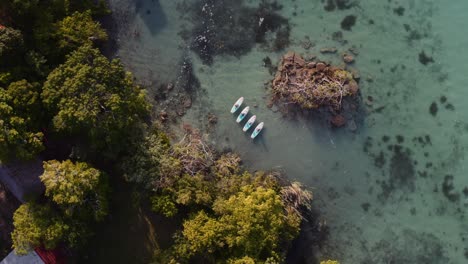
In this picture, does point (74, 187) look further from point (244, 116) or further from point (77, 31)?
point (244, 116)

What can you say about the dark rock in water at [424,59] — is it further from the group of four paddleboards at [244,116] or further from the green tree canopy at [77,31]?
the green tree canopy at [77,31]

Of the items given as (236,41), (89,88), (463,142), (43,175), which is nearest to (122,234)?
(43,175)

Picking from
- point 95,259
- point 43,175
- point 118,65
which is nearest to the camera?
point 43,175

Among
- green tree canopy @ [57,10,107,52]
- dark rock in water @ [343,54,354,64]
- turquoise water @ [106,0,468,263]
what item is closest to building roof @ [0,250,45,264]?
turquoise water @ [106,0,468,263]

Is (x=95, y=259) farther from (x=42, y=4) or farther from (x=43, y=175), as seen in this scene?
(x=42, y=4)

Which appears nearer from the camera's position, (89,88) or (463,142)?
(89,88)

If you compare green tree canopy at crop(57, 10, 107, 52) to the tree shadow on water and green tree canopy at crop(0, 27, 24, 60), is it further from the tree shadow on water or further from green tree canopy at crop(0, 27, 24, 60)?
the tree shadow on water

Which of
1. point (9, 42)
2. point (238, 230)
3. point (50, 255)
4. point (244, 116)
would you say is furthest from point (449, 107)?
point (9, 42)
